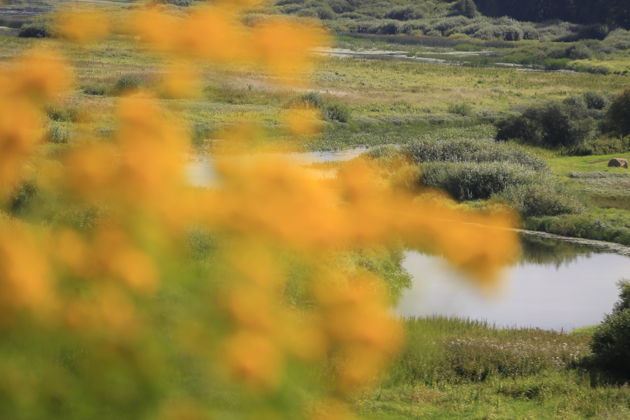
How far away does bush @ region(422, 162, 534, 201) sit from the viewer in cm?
3250

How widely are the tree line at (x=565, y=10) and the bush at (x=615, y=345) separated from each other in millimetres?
130447

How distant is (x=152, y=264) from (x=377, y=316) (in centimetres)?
672

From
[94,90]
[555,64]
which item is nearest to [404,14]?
[555,64]

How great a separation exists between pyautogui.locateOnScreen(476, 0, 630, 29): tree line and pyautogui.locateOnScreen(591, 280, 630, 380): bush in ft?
428

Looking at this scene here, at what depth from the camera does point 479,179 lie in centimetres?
3275

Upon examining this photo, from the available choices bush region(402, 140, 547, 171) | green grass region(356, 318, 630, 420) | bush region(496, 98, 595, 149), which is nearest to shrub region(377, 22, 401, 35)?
bush region(496, 98, 595, 149)

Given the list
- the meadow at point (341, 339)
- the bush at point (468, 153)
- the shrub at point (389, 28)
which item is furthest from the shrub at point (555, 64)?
the bush at point (468, 153)

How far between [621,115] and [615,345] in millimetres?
37880

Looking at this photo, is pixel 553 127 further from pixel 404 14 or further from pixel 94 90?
pixel 404 14

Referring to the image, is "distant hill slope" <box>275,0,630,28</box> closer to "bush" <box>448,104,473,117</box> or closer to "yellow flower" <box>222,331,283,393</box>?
"bush" <box>448,104,473,117</box>

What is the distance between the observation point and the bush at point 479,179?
3250cm

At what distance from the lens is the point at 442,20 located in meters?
157

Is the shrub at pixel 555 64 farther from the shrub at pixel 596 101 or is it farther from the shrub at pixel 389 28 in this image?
the shrub at pixel 389 28

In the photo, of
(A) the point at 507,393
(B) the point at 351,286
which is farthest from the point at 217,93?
(A) the point at 507,393
